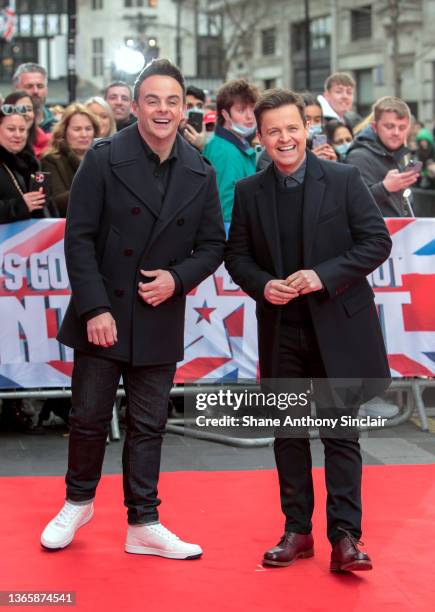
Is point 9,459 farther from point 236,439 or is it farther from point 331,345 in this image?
point 331,345

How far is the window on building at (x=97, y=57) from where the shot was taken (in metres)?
90.6

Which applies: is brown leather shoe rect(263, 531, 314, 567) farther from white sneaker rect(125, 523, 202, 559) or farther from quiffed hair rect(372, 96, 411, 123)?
quiffed hair rect(372, 96, 411, 123)

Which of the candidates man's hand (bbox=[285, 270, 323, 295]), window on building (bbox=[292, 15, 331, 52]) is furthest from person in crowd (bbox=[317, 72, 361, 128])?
window on building (bbox=[292, 15, 331, 52])

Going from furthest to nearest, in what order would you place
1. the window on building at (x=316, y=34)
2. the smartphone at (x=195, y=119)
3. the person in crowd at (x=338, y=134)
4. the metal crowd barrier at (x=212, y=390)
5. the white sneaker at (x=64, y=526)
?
the window on building at (x=316, y=34) → the person in crowd at (x=338, y=134) → the smartphone at (x=195, y=119) → the metal crowd barrier at (x=212, y=390) → the white sneaker at (x=64, y=526)

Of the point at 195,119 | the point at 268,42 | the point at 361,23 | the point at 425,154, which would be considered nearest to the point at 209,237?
the point at 195,119

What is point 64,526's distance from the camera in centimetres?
543

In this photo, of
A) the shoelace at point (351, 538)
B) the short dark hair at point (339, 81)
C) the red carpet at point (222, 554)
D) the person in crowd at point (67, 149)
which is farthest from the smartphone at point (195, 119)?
the shoelace at point (351, 538)

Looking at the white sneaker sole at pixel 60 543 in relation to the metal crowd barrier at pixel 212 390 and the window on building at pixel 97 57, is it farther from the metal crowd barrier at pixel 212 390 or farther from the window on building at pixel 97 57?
the window on building at pixel 97 57

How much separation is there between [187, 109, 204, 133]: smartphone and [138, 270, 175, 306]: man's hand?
13.2 feet

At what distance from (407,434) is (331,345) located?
326 centimetres

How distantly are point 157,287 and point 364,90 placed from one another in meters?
49.6

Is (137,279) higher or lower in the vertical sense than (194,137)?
lower

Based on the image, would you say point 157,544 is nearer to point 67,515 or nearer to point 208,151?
point 67,515

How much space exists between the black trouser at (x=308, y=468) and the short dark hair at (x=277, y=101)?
0.93m
